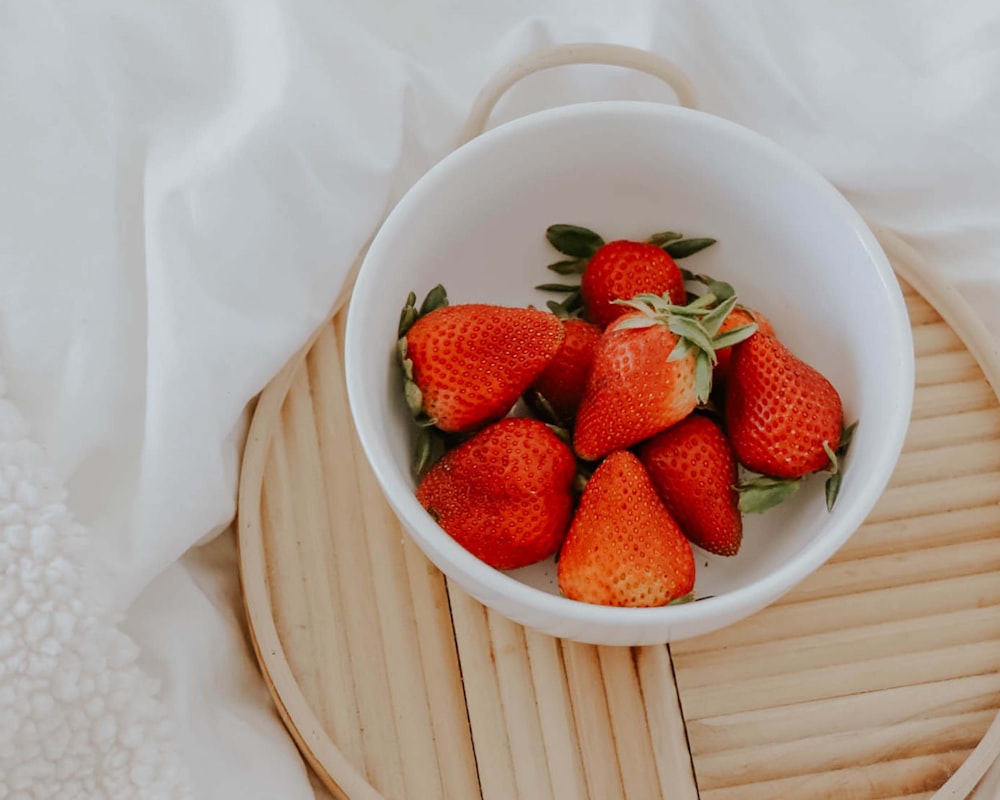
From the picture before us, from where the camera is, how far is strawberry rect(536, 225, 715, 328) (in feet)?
2.27

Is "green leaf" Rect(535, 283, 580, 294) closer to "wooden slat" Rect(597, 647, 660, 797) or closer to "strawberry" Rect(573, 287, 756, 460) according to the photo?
"strawberry" Rect(573, 287, 756, 460)

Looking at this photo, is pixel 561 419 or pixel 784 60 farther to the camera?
pixel 784 60

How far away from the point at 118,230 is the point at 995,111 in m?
0.64

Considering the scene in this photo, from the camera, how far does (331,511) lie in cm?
72

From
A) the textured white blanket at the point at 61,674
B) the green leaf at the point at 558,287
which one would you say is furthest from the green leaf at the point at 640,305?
the textured white blanket at the point at 61,674

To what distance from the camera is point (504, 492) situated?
2.05ft

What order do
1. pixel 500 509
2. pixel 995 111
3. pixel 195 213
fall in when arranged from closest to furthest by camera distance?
pixel 500 509 < pixel 195 213 < pixel 995 111

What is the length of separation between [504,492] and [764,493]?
0.15 m

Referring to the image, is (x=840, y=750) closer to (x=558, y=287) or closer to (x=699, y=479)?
(x=699, y=479)

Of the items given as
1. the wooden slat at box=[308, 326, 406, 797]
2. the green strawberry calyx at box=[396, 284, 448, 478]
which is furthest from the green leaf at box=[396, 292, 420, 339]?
the wooden slat at box=[308, 326, 406, 797]

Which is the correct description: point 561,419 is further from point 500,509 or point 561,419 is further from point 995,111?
point 995,111

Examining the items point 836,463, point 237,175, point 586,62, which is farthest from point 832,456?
point 237,175

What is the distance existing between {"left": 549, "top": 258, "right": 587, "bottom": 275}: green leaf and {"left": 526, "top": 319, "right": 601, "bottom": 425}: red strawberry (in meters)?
0.06

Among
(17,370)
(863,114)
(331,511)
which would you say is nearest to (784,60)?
(863,114)
